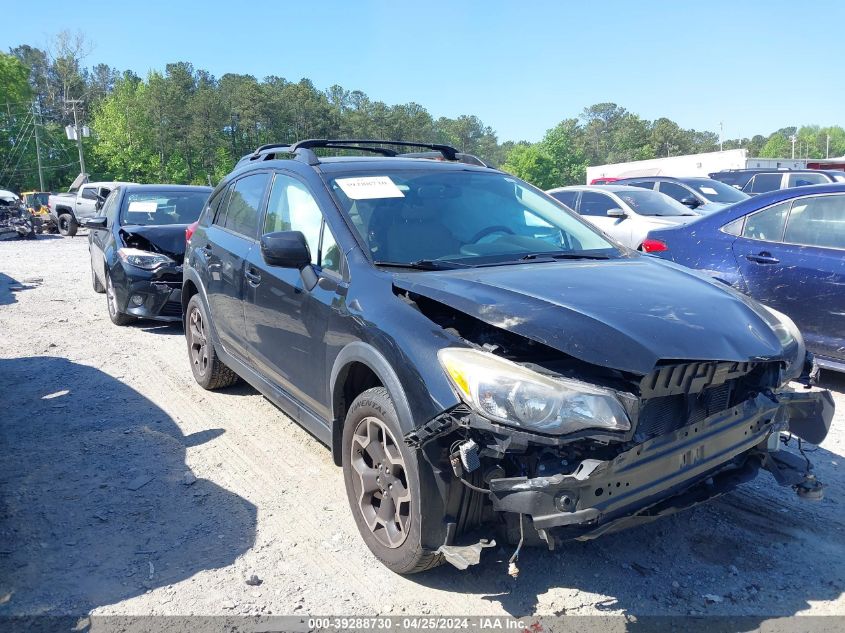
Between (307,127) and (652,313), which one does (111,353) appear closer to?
(652,313)

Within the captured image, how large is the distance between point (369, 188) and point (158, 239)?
16.8 ft

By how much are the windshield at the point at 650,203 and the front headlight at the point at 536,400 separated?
9.76m

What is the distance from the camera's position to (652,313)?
8.70ft

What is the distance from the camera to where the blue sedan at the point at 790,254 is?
16.7 ft

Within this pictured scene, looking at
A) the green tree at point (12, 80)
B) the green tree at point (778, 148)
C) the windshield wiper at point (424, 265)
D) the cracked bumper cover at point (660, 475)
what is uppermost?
the green tree at point (12, 80)

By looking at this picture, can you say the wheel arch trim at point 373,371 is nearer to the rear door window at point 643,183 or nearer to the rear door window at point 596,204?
the rear door window at point 596,204

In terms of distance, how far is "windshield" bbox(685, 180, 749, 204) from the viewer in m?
14.7

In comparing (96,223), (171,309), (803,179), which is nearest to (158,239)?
(171,309)

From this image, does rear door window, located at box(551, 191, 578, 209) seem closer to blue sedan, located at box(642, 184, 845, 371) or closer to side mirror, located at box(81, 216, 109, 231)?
blue sedan, located at box(642, 184, 845, 371)

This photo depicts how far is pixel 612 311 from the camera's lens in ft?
8.60

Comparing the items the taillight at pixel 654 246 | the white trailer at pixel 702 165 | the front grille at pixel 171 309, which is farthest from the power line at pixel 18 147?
the taillight at pixel 654 246

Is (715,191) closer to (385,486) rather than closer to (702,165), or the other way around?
(385,486)

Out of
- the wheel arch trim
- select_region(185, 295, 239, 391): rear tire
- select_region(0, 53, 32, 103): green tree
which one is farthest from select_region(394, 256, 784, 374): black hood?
select_region(0, 53, 32, 103): green tree

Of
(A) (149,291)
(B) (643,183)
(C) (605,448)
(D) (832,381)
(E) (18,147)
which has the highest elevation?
(E) (18,147)
